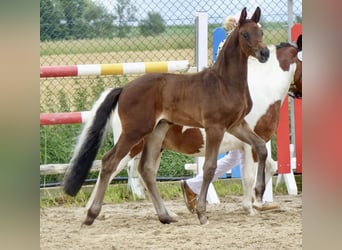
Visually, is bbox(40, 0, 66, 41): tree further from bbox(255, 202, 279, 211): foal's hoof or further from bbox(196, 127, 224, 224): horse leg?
bbox(255, 202, 279, 211): foal's hoof

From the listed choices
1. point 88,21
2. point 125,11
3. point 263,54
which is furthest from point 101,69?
point 125,11

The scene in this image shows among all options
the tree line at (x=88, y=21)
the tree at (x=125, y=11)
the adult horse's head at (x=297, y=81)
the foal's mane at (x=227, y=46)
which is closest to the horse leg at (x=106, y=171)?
the foal's mane at (x=227, y=46)

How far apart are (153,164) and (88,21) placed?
218 cm

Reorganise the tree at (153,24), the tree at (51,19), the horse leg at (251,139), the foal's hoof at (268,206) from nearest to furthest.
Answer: the horse leg at (251,139), the foal's hoof at (268,206), the tree at (51,19), the tree at (153,24)

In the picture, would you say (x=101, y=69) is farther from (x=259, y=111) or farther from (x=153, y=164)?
(x=259, y=111)

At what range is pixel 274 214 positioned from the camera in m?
3.66

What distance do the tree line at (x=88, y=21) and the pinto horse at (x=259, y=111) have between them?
1.43m

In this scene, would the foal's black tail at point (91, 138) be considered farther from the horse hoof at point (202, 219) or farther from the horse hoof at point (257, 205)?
the horse hoof at point (257, 205)

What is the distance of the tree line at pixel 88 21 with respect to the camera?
468 centimetres

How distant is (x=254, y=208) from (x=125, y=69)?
1117 mm

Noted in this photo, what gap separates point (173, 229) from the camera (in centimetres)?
327

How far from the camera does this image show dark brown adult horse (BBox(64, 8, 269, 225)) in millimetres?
3201
